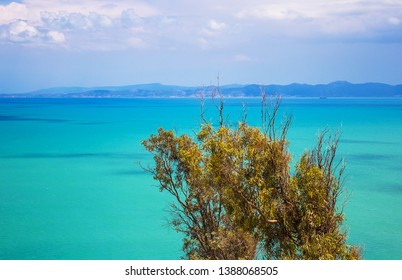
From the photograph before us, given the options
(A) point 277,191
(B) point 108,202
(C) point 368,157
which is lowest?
(B) point 108,202

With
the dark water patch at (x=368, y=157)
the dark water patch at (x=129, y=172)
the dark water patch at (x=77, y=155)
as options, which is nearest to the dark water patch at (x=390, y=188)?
the dark water patch at (x=368, y=157)

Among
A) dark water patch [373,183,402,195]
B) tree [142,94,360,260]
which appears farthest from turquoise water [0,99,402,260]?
tree [142,94,360,260]

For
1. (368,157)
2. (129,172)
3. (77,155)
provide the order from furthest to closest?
1. (77,155)
2. (368,157)
3. (129,172)

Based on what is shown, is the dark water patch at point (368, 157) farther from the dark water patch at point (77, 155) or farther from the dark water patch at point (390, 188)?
the dark water patch at point (77, 155)

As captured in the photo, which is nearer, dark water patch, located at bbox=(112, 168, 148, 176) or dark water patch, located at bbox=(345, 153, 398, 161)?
dark water patch, located at bbox=(112, 168, 148, 176)

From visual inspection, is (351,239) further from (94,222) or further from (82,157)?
(82,157)

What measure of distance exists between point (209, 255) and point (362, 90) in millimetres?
107953

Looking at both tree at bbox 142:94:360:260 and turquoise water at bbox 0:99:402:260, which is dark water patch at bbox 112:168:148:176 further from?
tree at bbox 142:94:360:260

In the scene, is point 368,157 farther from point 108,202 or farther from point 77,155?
point 77,155

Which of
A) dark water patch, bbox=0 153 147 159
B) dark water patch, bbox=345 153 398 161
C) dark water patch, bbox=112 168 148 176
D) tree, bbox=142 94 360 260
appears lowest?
dark water patch, bbox=0 153 147 159

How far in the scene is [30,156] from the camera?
30.0m

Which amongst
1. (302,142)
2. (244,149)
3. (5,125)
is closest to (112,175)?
(302,142)

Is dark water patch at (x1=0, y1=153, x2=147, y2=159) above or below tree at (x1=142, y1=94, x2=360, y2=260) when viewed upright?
below

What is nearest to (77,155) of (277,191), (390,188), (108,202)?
(108,202)
